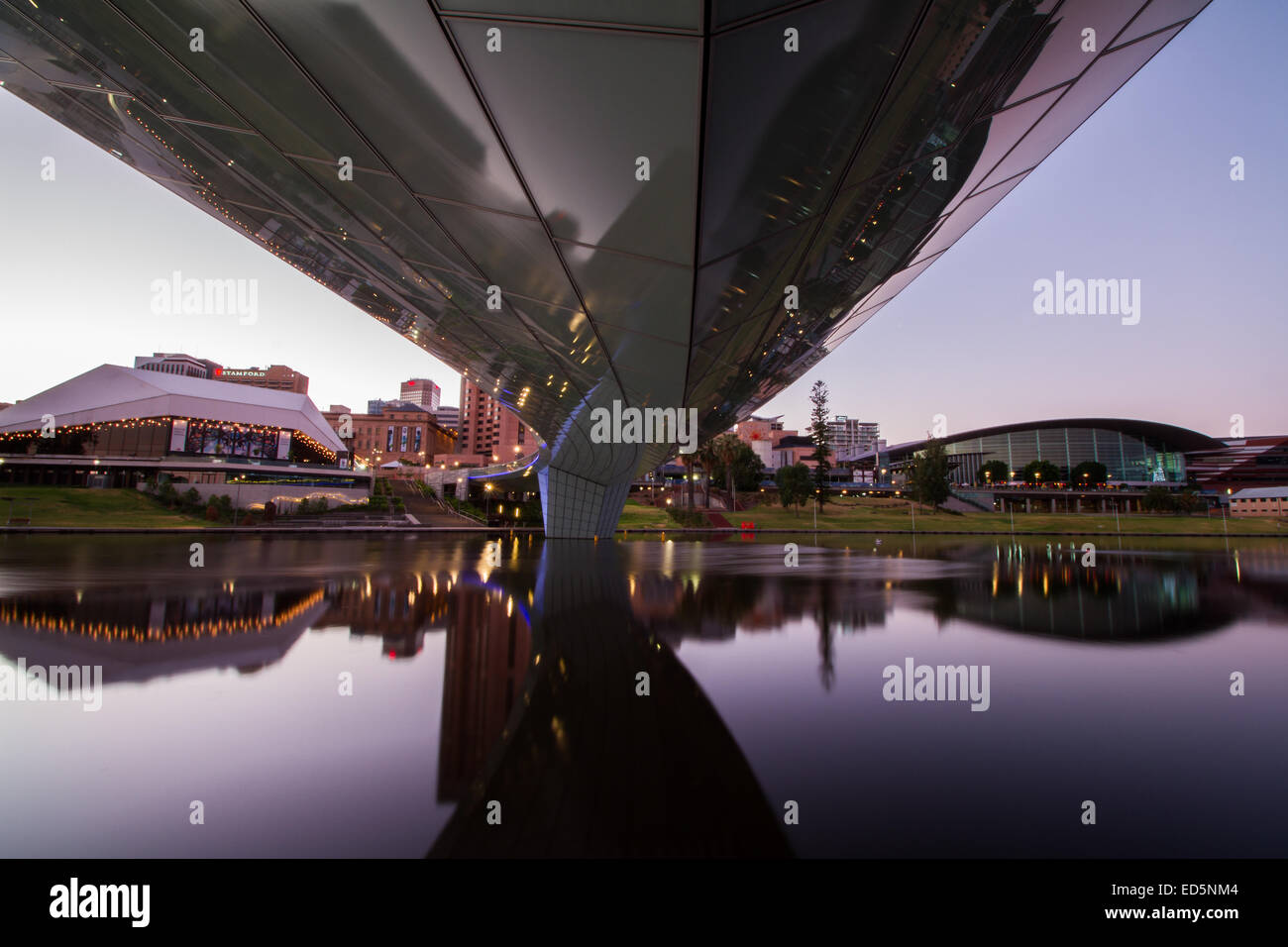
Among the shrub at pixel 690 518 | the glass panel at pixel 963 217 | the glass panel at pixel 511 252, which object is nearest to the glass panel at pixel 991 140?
the glass panel at pixel 963 217

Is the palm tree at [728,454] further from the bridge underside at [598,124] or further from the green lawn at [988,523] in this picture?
the bridge underside at [598,124]

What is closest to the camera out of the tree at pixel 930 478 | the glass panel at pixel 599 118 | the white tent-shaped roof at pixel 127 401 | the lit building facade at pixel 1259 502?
the glass panel at pixel 599 118

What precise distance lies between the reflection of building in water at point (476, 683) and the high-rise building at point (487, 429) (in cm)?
14194

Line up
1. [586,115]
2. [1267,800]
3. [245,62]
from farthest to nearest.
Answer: [245,62] < [586,115] < [1267,800]

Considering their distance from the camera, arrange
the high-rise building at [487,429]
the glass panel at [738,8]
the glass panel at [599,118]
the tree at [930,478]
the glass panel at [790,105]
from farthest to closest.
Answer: the high-rise building at [487,429]
the tree at [930,478]
the glass panel at [599,118]
the glass panel at [790,105]
the glass panel at [738,8]

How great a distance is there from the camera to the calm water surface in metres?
2.85

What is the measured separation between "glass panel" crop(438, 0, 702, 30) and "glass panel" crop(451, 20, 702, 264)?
4.4 inches

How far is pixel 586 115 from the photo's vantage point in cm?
469

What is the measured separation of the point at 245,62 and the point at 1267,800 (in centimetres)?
929

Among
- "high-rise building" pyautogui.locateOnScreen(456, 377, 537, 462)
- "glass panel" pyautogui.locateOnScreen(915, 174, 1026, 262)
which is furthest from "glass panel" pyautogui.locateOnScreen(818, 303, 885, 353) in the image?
"high-rise building" pyautogui.locateOnScreen(456, 377, 537, 462)

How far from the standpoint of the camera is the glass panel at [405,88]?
4.19 meters

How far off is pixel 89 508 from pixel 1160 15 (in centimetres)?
6957
